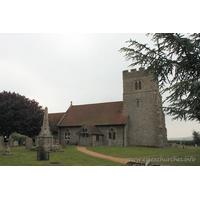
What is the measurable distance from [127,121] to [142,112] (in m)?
2.98

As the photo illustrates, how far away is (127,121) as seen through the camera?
31.3m

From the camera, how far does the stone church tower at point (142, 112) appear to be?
29.4 m

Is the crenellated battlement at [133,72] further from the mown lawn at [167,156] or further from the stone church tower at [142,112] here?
the mown lawn at [167,156]

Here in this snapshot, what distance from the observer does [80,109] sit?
36938mm

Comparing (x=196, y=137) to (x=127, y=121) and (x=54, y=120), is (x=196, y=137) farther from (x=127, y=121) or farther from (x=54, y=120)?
(x=54, y=120)

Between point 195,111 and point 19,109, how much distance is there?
90.7 ft

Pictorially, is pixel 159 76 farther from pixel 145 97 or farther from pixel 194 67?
pixel 145 97

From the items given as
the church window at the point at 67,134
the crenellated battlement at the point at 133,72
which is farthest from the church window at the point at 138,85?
the church window at the point at 67,134

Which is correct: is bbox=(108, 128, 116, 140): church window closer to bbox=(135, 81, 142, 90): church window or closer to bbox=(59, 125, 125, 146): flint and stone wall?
bbox=(59, 125, 125, 146): flint and stone wall

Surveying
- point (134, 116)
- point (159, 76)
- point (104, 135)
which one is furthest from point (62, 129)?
point (159, 76)

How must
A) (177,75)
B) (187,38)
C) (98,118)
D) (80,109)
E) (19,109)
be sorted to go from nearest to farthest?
(187,38), (177,75), (19,109), (98,118), (80,109)

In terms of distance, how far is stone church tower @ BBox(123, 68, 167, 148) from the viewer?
29.4 m

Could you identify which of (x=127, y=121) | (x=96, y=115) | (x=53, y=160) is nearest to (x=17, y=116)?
(x=96, y=115)

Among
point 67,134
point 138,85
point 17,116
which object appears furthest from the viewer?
point 67,134
